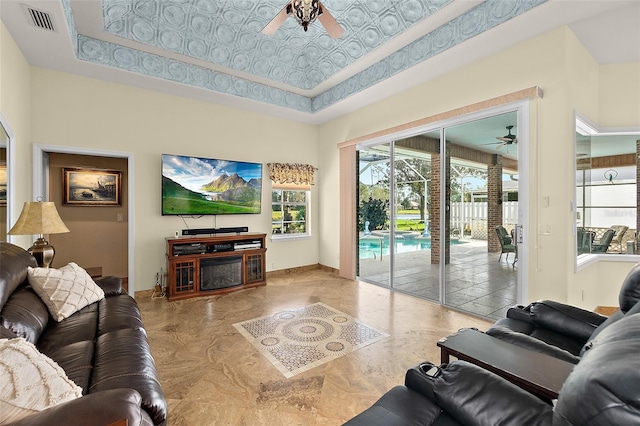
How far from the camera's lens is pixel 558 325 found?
188 cm

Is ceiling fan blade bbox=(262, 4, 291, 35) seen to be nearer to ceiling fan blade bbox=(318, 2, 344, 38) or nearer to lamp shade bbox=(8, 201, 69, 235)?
ceiling fan blade bbox=(318, 2, 344, 38)

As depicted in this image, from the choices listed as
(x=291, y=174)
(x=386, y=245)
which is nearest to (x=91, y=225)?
(x=291, y=174)

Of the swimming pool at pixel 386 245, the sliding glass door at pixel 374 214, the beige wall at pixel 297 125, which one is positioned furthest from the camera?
the sliding glass door at pixel 374 214

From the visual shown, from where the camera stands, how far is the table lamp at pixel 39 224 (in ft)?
8.38

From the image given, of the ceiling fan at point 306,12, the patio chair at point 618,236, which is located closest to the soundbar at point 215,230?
the ceiling fan at point 306,12

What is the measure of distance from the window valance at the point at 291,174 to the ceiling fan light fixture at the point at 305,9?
315cm

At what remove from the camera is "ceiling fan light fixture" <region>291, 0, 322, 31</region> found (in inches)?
90.4

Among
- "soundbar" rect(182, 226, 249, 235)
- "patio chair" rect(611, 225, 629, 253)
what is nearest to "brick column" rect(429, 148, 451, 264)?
"patio chair" rect(611, 225, 629, 253)

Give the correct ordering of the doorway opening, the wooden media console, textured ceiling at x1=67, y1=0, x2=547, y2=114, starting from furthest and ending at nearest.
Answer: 1. the doorway opening
2. the wooden media console
3. textured ceiling at x1=67, y1=0, x2=547, y2=114

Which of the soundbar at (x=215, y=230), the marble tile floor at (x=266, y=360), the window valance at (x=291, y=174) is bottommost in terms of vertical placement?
the marble tile floor at (x=266, y=360)

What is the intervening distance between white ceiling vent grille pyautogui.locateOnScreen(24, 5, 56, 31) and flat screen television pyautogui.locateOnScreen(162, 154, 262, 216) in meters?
1.82

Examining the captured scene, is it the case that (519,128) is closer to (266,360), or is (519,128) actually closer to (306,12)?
(306,12)

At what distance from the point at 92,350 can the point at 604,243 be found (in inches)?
214

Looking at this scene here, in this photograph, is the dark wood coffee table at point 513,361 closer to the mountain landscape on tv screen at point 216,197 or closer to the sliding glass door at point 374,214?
the sliding glass door at point 374,214
